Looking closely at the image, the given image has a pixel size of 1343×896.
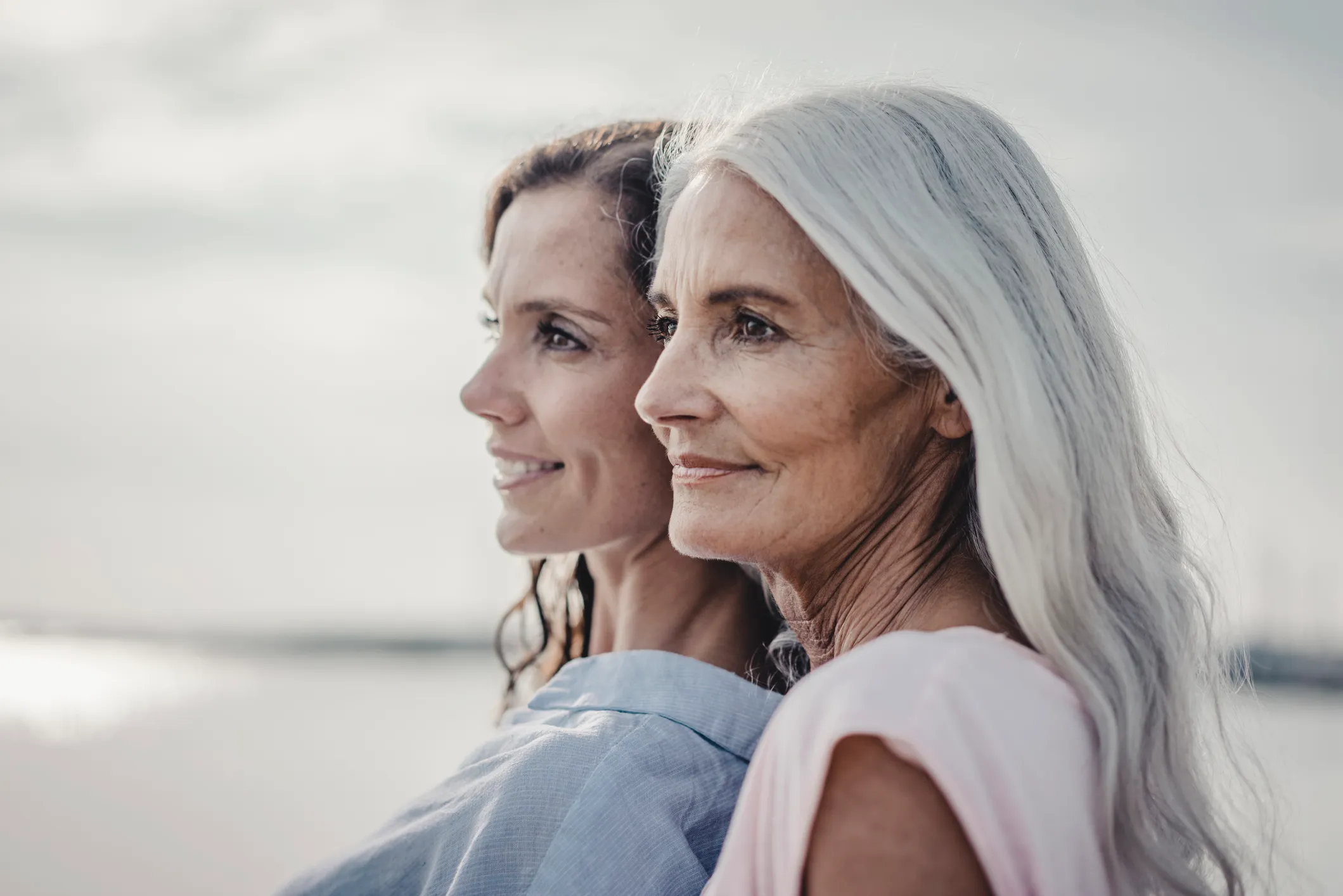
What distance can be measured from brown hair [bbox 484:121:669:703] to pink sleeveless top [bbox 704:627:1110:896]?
143 centimetres

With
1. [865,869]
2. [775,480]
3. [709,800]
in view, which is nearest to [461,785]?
[709,800]

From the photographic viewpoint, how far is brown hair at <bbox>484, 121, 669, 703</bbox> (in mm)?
2932

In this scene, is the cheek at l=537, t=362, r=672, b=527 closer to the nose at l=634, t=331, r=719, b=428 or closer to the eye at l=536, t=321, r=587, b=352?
the eye at l=536, t=321, r=587, b=352

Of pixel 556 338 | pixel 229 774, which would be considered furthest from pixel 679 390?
pixel 229 774

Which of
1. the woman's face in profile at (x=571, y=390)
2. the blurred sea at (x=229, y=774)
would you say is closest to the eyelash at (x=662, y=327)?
the woman's face in profile at (x=571, y=390)

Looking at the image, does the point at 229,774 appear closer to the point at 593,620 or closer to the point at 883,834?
the point at 593,620

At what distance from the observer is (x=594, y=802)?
2232mm

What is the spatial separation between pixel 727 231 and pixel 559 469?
103 cm

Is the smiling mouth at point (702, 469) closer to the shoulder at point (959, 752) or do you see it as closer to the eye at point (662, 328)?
the eye at point (662, 328)

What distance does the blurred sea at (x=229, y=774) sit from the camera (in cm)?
732

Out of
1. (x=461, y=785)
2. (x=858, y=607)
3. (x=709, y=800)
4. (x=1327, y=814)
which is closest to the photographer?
(x=858, y=607)

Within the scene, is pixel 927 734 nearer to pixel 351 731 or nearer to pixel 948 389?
pixel 948 389

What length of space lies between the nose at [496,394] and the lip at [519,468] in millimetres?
90

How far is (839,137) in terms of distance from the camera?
205 cm
